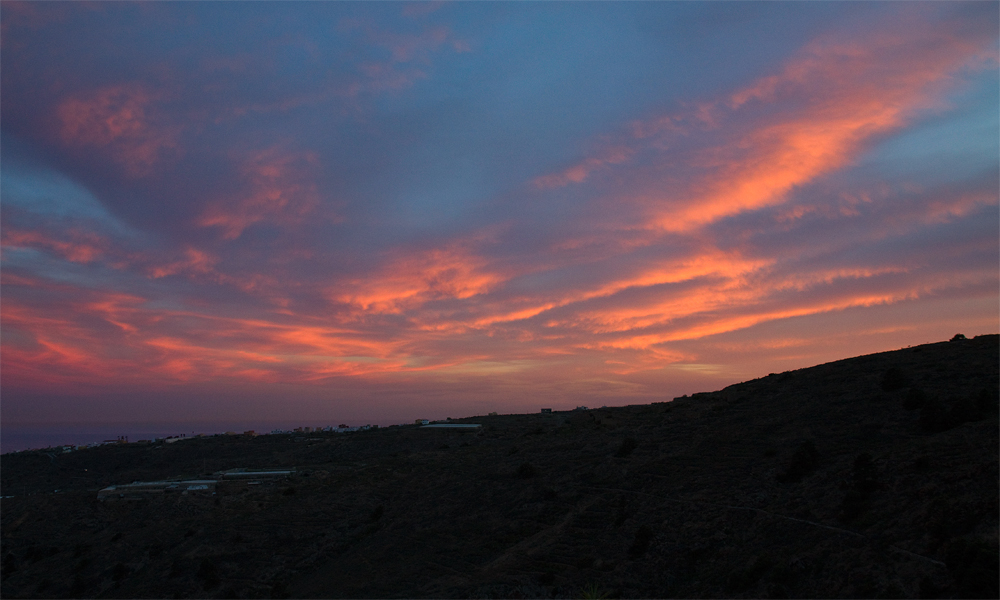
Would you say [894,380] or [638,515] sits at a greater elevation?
[894,380]

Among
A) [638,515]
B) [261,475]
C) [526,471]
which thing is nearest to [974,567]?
[638,515]

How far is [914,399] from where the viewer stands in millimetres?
35500

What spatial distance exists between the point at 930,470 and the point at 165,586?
180 feet

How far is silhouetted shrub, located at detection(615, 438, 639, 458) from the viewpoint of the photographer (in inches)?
1866

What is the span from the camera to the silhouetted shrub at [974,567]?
1656 cm

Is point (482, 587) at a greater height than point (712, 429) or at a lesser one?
lesser

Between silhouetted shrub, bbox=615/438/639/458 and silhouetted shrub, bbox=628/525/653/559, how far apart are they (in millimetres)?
14468

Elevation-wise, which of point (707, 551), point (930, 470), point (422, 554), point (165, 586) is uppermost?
point (930, 470)

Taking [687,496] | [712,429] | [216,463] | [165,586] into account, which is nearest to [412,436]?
[216,463]

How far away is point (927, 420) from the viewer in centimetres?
3231

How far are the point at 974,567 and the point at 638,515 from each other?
19.6m

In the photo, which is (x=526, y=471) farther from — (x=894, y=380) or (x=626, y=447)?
(x=894, y=380)

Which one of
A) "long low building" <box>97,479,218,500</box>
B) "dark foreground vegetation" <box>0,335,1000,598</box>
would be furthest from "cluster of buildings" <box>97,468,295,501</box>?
"dark foreground vegetation" <box>0,335,1000,598</box>

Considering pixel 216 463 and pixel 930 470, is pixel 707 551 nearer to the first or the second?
pixel 930 470
